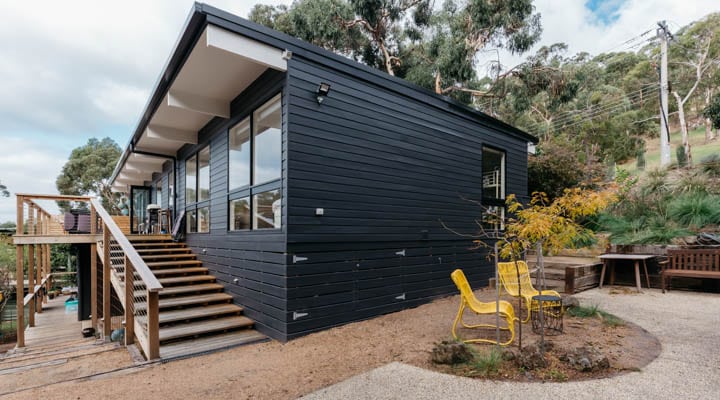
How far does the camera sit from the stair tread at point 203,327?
4.39 m

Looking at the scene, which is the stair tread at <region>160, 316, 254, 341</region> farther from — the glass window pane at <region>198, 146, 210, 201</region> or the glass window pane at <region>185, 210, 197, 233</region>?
the glass window pane at <region>185, 210, 197, 233</region>

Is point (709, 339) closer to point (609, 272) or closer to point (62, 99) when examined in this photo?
point (609, 272)

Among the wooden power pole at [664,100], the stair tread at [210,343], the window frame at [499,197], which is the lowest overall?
the stair tread at [210,343]

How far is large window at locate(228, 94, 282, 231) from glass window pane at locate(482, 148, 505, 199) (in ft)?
16.0

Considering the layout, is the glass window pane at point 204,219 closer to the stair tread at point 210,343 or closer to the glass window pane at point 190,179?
the glass window pane at point 190,179

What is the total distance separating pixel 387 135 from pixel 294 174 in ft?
6.26

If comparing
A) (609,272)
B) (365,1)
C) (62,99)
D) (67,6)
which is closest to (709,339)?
(609,272)

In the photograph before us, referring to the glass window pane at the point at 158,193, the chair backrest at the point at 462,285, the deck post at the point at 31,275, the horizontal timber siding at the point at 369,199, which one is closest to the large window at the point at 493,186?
the horizontal timber siding at the point at 369,199

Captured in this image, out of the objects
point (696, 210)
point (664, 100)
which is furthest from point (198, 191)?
point (664, 100)

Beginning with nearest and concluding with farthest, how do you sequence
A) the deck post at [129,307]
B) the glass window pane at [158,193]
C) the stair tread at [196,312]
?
the deck post at [129,307], the stair tread at [196,312], the glass window pane at [158,193]

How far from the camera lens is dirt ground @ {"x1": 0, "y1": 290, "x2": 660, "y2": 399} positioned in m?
3.02

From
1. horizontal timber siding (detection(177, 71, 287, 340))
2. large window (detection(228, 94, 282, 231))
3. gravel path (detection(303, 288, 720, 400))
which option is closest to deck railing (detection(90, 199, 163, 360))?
horizontal timber siding (detection(177, 71, 287, 340))

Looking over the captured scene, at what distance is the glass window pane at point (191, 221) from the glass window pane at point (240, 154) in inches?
88.1

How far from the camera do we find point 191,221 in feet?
25.8
